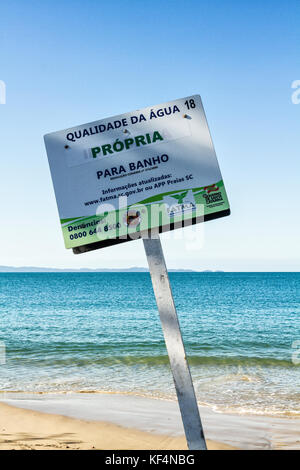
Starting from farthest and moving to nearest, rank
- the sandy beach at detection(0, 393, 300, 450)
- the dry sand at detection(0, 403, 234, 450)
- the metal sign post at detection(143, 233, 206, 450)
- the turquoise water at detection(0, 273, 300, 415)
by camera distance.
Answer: the turquoise water at detection(0, 273, 300, 415), the sandy beach at detection(0, 393, 300, 450), the dry sand at detection(0, 403, 234, 450), the metal sign post at detection(143, 233, 206, 450)

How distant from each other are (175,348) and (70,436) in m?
4.31

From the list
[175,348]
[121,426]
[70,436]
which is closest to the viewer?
[175,348]

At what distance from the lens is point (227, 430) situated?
6918 mm

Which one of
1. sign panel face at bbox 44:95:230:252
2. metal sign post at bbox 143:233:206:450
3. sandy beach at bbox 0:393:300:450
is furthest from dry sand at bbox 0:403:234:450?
sign panel face at bbox 44:95:230:252

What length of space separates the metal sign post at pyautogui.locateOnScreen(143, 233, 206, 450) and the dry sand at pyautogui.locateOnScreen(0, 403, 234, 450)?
3.48 m

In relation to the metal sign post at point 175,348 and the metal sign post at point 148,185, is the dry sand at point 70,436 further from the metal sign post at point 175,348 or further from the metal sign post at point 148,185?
the metal sign post at point 148,185

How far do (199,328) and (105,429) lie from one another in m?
19.6

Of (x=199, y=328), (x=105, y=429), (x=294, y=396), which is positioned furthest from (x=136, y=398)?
(x=199, y=328)

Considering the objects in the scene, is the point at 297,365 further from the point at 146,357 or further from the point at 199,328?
the point at 199,328

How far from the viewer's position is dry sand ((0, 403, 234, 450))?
614 cm

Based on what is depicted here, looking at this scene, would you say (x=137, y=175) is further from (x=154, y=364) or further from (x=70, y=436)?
(x=154, y=364)

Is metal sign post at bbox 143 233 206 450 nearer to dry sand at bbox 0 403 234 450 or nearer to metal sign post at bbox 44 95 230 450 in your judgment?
metal sign post at bbox 44 95 230 450

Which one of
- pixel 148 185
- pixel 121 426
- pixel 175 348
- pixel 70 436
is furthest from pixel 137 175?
pixel 121 426

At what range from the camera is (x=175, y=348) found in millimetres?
3082
